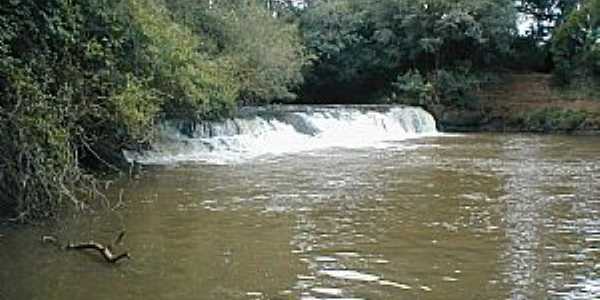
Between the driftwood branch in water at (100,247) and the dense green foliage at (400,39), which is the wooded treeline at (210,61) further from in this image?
the driftwood branch in water at (100,247)

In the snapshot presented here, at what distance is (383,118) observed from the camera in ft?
93.8

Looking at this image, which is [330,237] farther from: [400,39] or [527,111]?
[400,39]

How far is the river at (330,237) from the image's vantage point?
6859mm

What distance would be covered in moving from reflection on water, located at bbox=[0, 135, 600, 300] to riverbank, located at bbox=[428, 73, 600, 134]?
15769mm

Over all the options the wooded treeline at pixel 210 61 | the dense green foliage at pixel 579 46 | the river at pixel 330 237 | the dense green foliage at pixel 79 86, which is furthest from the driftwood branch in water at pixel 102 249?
the dense green foliage at pixel 579 46

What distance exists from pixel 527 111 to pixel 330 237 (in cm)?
2547

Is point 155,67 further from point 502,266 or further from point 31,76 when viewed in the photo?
point 502,266

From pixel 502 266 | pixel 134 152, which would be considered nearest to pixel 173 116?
pixel 134 152

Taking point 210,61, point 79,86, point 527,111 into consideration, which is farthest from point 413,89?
point 79,86

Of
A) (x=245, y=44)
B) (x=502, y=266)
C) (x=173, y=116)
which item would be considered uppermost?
(x=245, y=44)

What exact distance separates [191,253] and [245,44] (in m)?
14.8

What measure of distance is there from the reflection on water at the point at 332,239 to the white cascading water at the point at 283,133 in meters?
3.88

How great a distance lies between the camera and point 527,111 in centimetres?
3288

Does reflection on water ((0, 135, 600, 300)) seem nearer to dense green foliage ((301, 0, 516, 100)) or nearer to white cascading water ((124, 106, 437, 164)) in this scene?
white cascading water ((124, 106, 437, 164))
